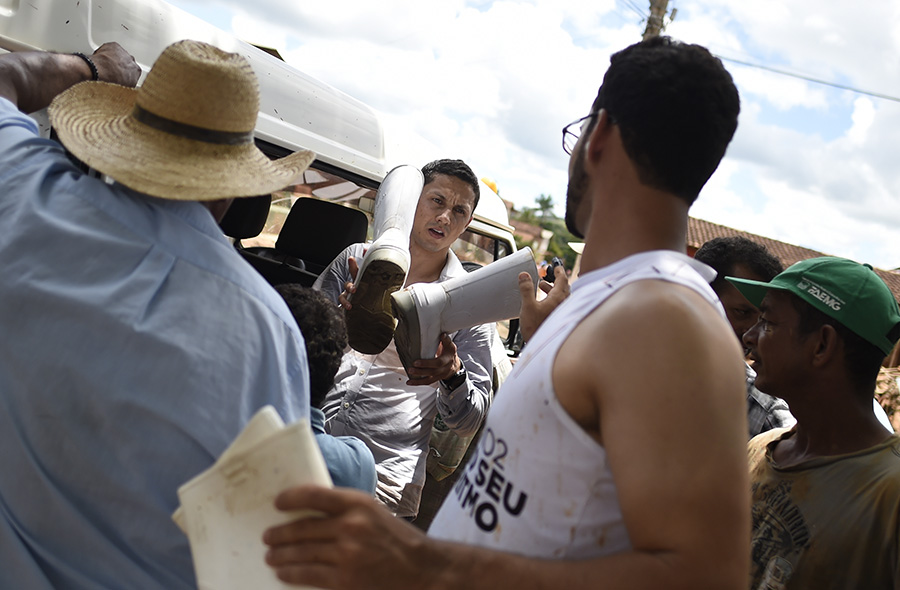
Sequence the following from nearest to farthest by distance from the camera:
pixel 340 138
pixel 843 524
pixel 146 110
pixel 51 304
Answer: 1. pixel 51 304
2. pixel 146 110
3. pixel 843 524
4. pixel 340 138

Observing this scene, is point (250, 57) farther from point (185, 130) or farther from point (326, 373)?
point (185, 130)

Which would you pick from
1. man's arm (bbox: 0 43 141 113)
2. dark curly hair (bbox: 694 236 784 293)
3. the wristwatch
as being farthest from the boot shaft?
dark curly hair (bbox: 694 236 784 293)

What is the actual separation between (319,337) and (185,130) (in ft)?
2.20

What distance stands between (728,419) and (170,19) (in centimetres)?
279

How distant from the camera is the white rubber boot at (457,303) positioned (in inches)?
92.5

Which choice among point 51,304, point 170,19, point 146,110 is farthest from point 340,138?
point 51,304

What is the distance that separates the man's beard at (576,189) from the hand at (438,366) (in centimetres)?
120

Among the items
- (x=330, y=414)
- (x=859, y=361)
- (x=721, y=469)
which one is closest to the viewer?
(x=721, y=469)

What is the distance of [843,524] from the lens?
182 cm

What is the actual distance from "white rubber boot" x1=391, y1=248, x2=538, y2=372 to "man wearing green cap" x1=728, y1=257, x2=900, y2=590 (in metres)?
0.76

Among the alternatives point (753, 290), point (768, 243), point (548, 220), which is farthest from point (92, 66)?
point (548, 220)

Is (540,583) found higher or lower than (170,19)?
lower

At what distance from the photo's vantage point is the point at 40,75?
1854 mm

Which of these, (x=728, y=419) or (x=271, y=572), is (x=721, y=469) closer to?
(x=728, y=419)
